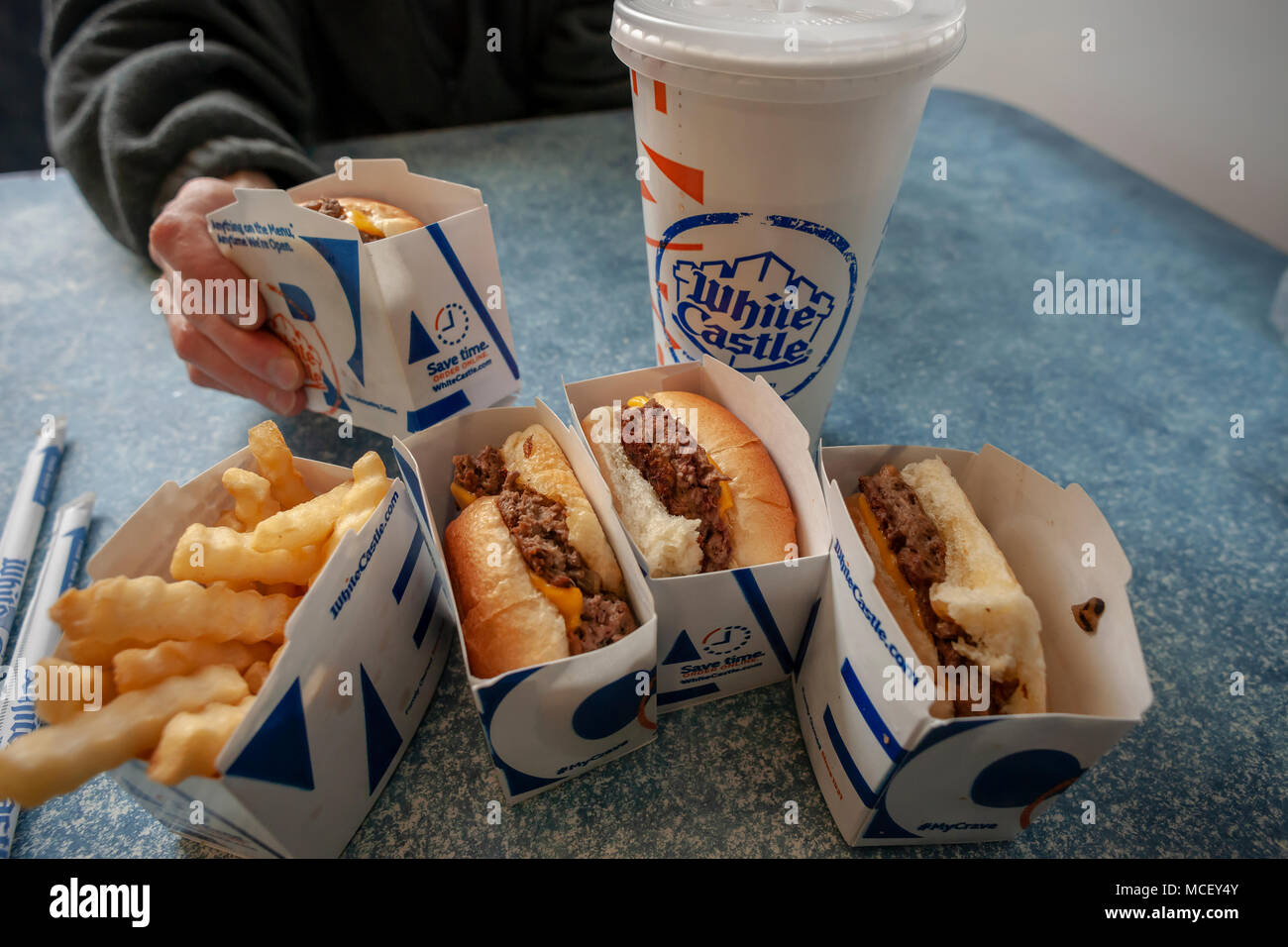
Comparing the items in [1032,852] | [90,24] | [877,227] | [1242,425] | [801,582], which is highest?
[90,24]

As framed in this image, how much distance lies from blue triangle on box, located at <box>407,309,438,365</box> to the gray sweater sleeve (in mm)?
815

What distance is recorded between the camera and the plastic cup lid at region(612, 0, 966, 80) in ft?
2.98

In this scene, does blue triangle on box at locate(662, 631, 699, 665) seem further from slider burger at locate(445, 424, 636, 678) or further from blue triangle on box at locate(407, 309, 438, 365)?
blue triangle on box at locate(407, 309, 438, 365)

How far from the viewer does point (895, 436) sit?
1540 millimetres

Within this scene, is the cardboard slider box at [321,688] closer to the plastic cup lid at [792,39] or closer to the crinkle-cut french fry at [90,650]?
the crinkle-cut french fry at [90,650]

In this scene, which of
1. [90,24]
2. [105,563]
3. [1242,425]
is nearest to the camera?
[105,563]

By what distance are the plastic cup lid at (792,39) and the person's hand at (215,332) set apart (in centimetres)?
91

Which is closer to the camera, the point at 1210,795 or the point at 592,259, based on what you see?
the point at 1210,795

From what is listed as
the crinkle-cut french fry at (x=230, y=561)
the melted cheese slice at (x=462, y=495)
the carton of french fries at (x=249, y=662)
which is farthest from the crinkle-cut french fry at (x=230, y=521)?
Result: the melted cheese slice at (x=462, y=495)

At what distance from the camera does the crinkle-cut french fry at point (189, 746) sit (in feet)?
2.24

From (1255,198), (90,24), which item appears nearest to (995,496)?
(1255,198)

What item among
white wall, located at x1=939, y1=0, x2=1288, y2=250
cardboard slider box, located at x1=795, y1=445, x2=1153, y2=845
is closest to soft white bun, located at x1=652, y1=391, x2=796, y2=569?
cardboard slider box, located at x1=795, y1=445, x2=1153, y2=845

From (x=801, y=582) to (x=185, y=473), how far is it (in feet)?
4.23

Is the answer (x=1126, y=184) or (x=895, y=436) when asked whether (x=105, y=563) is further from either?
(x=1126, y=184)
